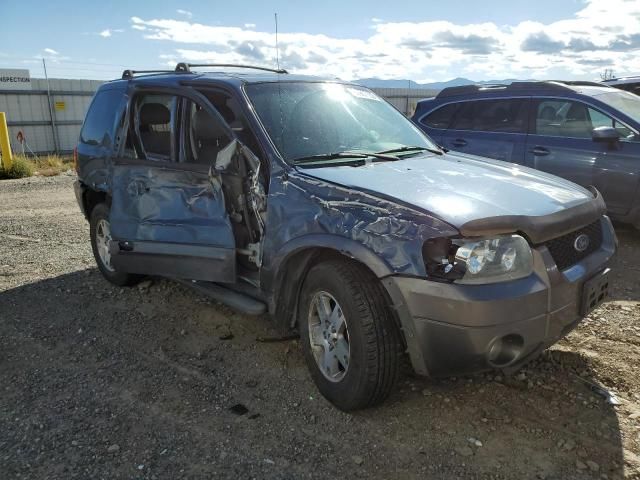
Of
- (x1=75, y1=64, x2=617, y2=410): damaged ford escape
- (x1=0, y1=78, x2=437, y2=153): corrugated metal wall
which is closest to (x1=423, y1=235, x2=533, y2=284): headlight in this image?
(x1=75, y1=64, x2=617, y2=410): damaged ford escape

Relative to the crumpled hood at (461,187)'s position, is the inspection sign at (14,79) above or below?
above

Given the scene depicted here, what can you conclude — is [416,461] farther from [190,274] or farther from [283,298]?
[190,274]

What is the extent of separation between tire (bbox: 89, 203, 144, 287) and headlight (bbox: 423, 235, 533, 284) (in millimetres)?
3475

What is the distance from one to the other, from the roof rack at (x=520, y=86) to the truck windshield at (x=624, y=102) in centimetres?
41

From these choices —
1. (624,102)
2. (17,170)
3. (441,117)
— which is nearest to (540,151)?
(624,102)

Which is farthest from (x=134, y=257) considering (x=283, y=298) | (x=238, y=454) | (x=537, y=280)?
(x=537, y=280)

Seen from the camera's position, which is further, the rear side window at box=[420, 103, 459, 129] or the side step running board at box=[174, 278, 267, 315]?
the rear side window at box=[420, 103, 459, 129]

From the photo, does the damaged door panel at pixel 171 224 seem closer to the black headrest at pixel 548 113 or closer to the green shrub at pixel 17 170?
the black headrest at pixel 548 113

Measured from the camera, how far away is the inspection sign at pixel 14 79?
1853cm

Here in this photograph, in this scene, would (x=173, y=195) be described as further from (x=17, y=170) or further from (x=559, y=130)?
(x=17, y=170)

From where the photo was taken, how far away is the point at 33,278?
577 centimetres

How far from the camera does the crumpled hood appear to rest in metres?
2.79

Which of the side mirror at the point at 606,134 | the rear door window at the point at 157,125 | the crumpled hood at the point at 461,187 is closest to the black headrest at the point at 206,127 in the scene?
the rear door window at the point at 157,125

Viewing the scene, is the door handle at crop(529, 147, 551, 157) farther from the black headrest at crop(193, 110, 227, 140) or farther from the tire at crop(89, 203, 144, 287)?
the tire at crop(89, 203, 144, 287)
